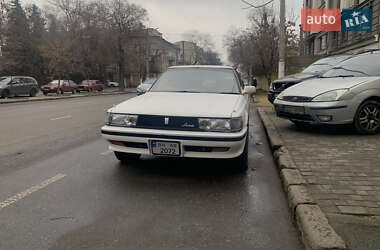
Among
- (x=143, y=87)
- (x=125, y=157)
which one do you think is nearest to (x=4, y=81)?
(x=143, y=87)

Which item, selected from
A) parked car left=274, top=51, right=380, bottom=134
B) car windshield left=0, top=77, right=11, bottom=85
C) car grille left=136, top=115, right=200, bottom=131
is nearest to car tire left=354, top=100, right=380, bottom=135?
parked car left=274, top=51, right=380, bottom=134

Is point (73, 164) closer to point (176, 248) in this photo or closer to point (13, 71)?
point (176, 248)

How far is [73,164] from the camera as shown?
183 inches

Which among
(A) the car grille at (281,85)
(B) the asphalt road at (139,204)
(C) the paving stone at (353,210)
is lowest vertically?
(B) the asphalt road at (139,204)

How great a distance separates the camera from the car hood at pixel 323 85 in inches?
230

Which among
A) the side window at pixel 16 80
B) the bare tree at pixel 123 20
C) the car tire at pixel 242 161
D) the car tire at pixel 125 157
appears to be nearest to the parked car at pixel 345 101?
the car tire at pixel 242 161

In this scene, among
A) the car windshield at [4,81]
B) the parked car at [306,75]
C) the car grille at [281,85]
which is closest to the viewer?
the parked car at [306,75]

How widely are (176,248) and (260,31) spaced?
20.9 meters

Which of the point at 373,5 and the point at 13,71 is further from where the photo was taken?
the point at 13,71

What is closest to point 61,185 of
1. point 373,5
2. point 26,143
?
point 26,143

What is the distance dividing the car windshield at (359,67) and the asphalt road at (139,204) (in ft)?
9.85

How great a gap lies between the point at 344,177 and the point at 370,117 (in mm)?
2910

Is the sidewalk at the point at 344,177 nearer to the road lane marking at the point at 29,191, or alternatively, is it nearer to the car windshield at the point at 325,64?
the road lane marking at the point at 29,191

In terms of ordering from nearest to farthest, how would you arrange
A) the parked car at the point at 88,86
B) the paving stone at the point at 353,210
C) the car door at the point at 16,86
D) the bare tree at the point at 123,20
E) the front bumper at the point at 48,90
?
the paving stone at the point at 353,210
the car door at the point at 16,86
the front bumper at the point at 48,90
the parked car at the point at 88,86
the bare tree at the point at 123,20
